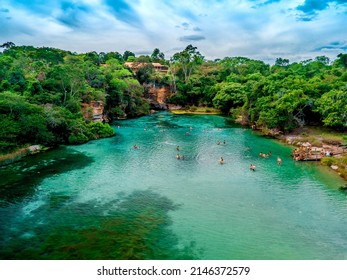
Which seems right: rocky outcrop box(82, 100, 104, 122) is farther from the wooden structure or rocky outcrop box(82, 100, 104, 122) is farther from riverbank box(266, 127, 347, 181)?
the wooden structure

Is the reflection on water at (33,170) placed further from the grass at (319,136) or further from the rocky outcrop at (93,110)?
the grass at (319,136)

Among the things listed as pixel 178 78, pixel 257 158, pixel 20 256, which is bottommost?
pixel 20 256

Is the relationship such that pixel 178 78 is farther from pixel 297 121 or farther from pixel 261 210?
pixel 261 210

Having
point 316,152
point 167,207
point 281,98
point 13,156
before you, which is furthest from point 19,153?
Answer: point 281,98

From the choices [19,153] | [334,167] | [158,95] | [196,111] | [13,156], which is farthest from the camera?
Result: [158,95]

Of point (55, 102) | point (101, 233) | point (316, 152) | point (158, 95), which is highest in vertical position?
point (158, 95)

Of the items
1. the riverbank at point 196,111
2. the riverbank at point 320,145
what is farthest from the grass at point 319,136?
the riverbank at point 196,111

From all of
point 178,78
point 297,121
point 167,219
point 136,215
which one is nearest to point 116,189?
point 136,215

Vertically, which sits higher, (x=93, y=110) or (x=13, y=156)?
(x=93, y=110)

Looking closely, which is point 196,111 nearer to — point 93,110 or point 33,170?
point 93,110
